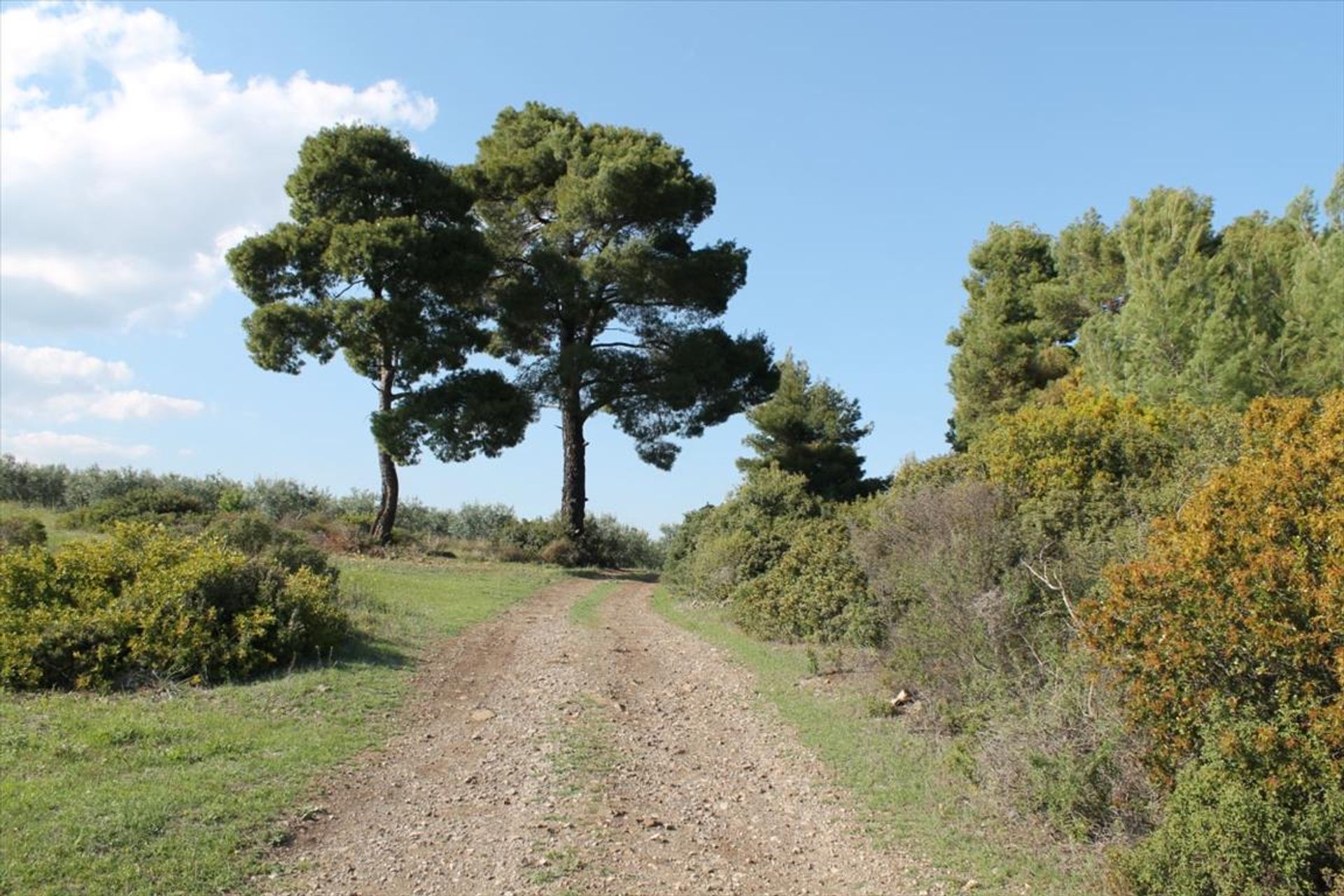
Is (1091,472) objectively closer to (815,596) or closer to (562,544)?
(815,596)

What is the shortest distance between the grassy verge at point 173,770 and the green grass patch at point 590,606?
5.05m

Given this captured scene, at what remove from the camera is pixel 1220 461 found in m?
9.69

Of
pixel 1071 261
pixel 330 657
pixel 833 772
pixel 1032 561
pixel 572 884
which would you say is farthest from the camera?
pixel 1071 261

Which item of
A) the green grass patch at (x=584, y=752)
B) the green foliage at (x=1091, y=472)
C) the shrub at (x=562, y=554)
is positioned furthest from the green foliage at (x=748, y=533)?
the green grass patch at (x=584, y=752)

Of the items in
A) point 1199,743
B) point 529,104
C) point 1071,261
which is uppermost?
point 529,104

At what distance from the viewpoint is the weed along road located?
590 cm

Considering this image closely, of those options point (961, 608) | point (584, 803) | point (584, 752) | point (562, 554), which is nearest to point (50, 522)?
point (562, 554)

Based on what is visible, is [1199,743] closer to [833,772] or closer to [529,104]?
[833,772]

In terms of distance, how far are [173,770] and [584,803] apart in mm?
3220

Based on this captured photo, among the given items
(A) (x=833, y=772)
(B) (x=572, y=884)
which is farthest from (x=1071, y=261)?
(B) (x=572, y=884)

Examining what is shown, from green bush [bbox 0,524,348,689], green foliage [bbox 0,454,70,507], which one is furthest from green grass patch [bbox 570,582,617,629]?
green foliage [bbox 0,454,70,507]

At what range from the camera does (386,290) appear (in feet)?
88.7

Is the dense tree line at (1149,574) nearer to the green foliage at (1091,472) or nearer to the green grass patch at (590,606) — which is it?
the green foliage at (1091,472)

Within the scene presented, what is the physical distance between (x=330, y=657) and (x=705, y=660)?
199 inches
